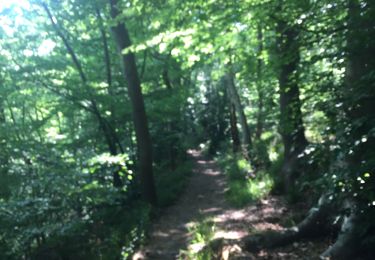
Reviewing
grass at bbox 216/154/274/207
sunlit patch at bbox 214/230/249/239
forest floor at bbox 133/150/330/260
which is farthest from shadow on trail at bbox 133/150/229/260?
sunlit patch at bbox 214/230/249/239

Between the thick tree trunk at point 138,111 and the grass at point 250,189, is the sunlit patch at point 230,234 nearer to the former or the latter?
the grass at point 250,189

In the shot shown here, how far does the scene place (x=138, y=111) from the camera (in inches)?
476

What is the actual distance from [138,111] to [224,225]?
481 centimetres

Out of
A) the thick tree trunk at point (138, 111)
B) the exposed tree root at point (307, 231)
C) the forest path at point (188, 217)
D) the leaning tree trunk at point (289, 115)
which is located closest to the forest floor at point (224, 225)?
the forest path at point (188, 217)

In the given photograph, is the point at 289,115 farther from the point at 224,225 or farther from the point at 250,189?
the point at 250,189

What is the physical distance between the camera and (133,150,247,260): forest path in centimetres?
827

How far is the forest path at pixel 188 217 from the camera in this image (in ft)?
27.1

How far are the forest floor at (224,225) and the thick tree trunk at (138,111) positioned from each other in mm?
1007

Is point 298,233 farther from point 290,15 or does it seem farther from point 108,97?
point 108,97

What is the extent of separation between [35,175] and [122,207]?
4.56m

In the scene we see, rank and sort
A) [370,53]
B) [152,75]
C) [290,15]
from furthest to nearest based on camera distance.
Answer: [152,75]
[290,15]
[370,53]

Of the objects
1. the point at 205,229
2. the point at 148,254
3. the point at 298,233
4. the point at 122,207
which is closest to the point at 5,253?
the point at 148,254

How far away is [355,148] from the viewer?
12.7 feet

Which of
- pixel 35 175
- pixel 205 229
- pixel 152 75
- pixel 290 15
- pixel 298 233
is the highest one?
pixel 152 75
